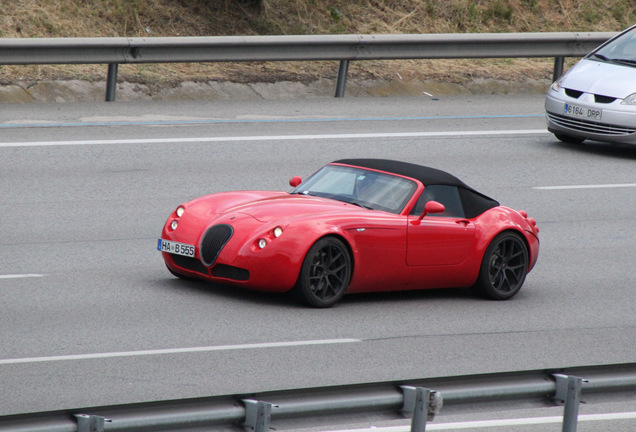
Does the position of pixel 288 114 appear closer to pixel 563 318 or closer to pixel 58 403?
pixel 563 318

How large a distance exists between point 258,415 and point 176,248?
510cm

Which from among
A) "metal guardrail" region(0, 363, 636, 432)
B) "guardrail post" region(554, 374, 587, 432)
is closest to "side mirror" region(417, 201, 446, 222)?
"metal guardrail" region(0, 363, 636, 432)

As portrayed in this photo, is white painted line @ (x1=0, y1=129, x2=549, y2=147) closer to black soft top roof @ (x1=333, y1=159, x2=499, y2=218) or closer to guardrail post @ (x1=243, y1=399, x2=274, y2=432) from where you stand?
black soft top roof @ (x1=333, y1=159, x2=499, y2=218)

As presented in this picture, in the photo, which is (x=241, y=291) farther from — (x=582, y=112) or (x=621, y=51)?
(x=621, y=51)

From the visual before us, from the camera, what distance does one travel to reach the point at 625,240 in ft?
41.4

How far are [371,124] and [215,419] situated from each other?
13.6m

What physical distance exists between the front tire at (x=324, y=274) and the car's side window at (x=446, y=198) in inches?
42.2

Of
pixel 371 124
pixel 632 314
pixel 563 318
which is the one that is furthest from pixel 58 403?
pixel 371 124

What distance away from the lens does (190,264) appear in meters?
9.46

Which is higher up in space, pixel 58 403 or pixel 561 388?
pixel 561 388

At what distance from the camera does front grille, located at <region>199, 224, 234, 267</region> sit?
30.3 feet

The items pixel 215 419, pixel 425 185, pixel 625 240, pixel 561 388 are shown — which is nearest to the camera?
pixel 215 419

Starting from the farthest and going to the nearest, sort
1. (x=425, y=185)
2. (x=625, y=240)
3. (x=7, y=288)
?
(x=625, y=240), (x=425, y=185), (x=7, y=288)

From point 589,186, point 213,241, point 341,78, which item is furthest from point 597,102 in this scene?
point 213,241
